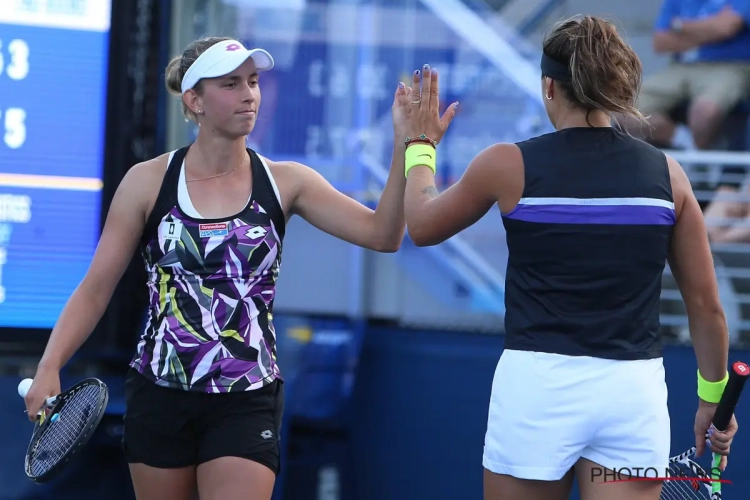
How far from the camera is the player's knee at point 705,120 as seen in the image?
4996 mm

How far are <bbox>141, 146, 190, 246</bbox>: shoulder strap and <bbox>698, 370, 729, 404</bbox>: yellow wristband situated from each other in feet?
5.03

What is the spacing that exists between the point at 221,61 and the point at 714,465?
1.74 metres

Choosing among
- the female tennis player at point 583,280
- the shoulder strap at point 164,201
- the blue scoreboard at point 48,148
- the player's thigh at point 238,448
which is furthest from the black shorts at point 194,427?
the blue scoreboard at point 48,148

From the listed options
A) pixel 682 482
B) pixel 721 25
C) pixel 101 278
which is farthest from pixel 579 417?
pixel 721 25

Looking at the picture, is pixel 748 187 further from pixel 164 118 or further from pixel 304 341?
pixel 164 118

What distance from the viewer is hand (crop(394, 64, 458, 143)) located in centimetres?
276

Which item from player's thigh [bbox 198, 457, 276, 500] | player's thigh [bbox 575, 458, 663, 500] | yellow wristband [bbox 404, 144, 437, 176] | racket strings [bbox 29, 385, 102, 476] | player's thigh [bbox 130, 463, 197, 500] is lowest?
player's thigh [bbox 130, 463, 197, 500]

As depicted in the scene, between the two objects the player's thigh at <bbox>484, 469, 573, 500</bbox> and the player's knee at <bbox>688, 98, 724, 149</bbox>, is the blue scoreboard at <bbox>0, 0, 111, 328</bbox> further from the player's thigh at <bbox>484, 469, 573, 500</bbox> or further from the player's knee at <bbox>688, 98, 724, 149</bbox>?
the player's knee at <bbox>688, 98, 724, 149</bbox>

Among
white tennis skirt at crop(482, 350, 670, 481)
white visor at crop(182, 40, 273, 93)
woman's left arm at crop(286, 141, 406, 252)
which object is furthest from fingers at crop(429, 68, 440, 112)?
white tennis skirt at crop(482, 350, 670, 481)

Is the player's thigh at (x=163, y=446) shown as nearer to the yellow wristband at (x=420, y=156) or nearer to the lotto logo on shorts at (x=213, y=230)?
the lotto logo on shorts at (x=213, y=230)

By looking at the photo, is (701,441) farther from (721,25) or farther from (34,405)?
(721,25)

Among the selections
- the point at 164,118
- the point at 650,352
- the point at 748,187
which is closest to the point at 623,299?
the point at 650,352

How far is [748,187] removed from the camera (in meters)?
4.75

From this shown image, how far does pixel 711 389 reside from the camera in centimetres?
262
